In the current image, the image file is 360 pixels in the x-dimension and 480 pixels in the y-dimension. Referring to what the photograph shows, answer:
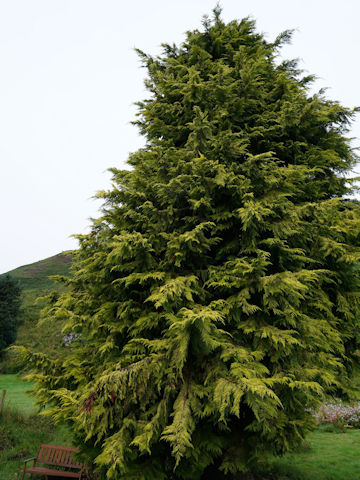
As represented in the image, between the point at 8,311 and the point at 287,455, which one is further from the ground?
the point at 8,311

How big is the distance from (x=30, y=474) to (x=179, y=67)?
10877mm

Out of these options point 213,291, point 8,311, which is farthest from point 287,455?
point 8,311

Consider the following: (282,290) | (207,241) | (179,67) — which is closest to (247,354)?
(282,290)

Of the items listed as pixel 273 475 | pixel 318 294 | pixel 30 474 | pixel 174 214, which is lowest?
pixel 273 475

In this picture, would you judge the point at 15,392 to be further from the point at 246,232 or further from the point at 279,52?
the point at 279,52

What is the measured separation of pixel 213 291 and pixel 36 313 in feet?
97.2

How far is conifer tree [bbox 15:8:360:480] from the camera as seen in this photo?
4.12 m

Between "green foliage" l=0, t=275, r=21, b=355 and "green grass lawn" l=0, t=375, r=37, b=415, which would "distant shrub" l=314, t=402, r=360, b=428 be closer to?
"green grass lawn" l=0, t=375, r=37, b=415

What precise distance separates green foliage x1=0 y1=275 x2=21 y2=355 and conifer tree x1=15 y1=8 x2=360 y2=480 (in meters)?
19.7

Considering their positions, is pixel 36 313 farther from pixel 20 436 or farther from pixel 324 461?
pixel 324 461

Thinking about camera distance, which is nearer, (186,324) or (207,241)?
(186,324)

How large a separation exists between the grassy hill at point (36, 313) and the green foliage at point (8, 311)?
2.53ft

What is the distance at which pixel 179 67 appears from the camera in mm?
6785

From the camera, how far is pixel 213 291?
5297 mm
